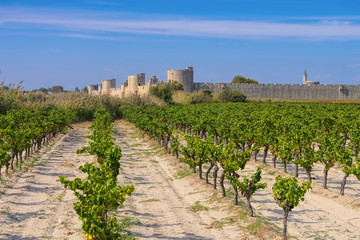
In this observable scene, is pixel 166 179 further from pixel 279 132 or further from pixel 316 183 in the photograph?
pixel 279 132

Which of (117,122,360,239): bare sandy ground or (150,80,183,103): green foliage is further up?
(150,80,183,103): green foliage

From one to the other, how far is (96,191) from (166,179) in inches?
231

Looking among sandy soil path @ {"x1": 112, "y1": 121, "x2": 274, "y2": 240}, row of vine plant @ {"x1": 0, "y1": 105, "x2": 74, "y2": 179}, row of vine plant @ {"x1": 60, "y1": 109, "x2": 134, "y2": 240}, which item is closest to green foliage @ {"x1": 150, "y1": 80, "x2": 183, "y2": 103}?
row of vine plant @ {"x1": 0, "y1": 105, "x2": 74, "y2": 179}

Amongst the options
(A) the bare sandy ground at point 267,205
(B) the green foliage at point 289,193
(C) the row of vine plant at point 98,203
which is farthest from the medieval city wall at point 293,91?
(B) the green foliage at point 289,193

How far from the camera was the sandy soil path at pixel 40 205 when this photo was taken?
28.0 feet

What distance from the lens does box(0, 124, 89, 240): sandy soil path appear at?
336 inches

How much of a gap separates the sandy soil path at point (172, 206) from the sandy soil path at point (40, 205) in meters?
1.24

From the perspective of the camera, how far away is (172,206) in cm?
1062

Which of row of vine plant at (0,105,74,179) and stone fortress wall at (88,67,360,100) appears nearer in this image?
row of vine plant at (0,105,74,179)

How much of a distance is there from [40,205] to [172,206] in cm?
278

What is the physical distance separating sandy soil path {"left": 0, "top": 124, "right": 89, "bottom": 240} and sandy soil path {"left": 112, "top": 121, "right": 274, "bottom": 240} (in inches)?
48.7

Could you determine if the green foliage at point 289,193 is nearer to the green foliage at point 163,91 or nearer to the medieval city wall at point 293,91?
the green foliage at point 163,91

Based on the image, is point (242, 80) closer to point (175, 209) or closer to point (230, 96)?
point (230, 96)

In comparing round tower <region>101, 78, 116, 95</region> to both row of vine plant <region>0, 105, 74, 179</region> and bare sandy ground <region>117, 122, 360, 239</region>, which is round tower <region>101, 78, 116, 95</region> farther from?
bare sandy ground <region>117, 122, 360, 239</region>
